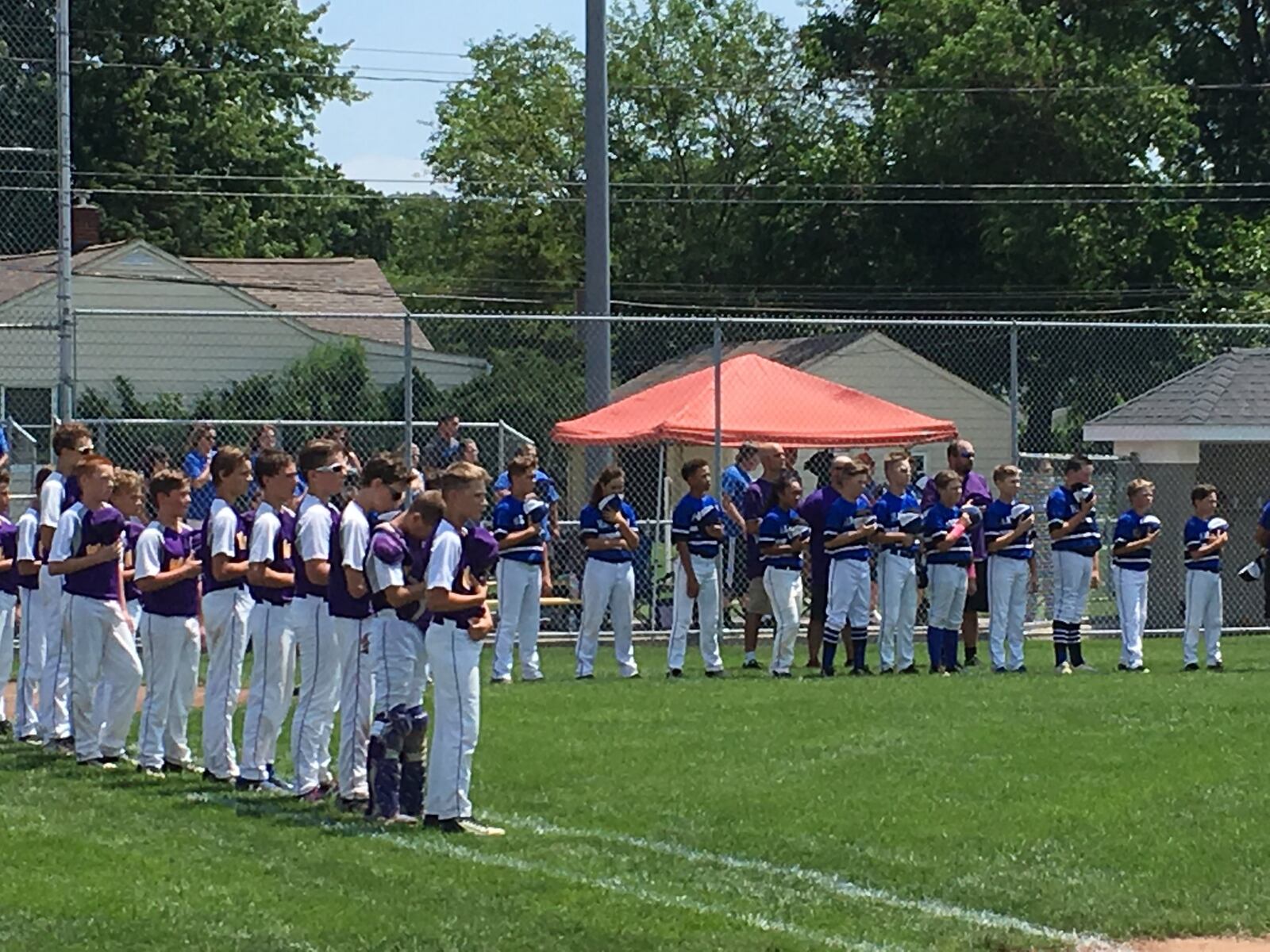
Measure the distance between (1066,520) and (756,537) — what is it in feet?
8.62

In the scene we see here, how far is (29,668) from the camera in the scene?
43.0ft

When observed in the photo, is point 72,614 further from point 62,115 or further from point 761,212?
point 761,212

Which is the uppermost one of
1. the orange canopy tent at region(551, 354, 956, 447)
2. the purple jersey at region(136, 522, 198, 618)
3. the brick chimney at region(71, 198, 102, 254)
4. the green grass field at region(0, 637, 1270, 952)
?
the brick chimney at region(71, 198, 102, 254)

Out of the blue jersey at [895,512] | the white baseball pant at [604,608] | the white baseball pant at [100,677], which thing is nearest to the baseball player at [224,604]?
the white baseball pant at [100,677]

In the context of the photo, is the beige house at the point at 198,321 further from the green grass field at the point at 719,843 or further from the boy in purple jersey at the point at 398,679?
the boy in purple jersey at the point at 398,679

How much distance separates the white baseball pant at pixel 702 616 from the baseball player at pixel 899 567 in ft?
4.62

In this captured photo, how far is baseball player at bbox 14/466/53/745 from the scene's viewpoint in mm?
12836

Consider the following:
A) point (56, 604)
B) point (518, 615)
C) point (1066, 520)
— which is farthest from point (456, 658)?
point (1066, 520)

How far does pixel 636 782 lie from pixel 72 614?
138 inches

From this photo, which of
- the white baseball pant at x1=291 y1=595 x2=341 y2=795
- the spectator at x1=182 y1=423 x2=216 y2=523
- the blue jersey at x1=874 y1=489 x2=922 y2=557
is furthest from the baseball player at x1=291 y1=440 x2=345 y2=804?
the blue jersey at x1=874 y1=489 x2=922 y2=557

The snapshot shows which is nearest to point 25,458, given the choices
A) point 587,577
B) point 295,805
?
point 587,577

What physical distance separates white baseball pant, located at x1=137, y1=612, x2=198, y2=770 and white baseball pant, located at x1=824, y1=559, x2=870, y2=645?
6590mm

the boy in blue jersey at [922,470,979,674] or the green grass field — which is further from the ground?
the boy in blue jersey at [922,470,979,674]

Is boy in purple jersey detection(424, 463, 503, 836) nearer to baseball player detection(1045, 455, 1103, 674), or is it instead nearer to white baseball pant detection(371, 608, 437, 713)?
white baseball pant detection(371, 608, 437, 713)
